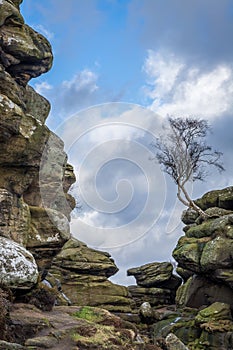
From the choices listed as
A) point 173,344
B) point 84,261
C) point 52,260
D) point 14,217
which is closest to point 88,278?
point 84,261

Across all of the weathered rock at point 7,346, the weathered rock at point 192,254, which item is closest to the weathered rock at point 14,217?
the weathered rock at point 7,346

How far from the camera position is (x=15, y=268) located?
52.6 feet

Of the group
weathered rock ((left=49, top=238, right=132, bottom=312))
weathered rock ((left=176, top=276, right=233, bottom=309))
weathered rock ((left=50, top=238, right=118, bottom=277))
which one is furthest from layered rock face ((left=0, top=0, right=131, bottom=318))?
weathered rock ((left=176, top=276, right=233, bottom=309))

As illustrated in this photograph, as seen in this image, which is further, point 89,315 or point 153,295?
point 153,295

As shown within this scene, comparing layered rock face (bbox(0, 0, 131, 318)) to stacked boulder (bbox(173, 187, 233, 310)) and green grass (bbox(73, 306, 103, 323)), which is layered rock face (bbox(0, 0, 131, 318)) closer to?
green grass (bbox(73, 306, 103, 323))

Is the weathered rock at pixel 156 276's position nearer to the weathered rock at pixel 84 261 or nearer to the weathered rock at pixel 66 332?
the weathered rock at pixel 84 261

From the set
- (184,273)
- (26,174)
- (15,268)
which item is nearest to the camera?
(15,268)

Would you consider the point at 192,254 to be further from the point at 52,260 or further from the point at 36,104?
the point at 36,104

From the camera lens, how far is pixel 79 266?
45.8 metres

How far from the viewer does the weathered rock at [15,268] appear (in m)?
15.7

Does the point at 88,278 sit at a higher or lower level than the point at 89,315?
higher

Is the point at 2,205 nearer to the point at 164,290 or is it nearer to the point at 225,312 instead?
the point at 225,312

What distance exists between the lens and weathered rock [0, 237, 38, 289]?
1570 cm

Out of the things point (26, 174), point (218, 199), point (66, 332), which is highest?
point (218, 199)
